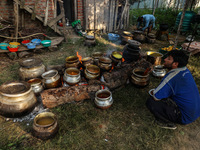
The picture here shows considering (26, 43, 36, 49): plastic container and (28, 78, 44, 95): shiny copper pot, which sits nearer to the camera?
(28, 78, 44, 95): shiny copper pot

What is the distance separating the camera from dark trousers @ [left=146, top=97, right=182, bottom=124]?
10.4ft

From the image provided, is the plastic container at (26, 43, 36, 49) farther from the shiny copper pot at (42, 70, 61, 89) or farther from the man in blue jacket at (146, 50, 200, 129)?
the man in blue jacket at (146, 50, 200, 129)

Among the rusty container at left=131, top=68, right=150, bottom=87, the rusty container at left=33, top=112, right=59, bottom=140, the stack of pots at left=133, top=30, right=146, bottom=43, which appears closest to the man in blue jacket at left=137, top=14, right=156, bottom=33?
the stack of pots at left=133, top=30, right=146, bottom=43

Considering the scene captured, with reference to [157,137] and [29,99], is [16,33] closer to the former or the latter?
[29,99]

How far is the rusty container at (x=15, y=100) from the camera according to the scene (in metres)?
3.08

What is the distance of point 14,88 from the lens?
3314mm

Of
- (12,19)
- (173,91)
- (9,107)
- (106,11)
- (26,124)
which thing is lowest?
(26,124)

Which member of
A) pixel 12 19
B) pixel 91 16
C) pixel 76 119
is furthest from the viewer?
pixel 91 16

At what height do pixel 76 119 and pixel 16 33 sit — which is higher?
pixel 16 33

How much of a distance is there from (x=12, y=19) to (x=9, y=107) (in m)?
6.27

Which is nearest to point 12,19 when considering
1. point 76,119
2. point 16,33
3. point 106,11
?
point 16,33

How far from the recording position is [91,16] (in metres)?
9.66

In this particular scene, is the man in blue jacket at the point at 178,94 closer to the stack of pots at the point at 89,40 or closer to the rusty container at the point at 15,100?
the rusty container at the point at 15,100

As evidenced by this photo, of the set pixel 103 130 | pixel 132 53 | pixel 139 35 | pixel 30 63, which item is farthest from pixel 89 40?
pixel 103 130
